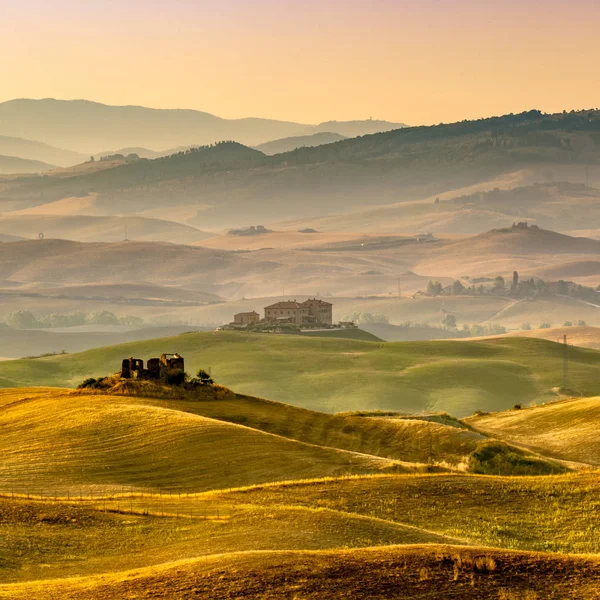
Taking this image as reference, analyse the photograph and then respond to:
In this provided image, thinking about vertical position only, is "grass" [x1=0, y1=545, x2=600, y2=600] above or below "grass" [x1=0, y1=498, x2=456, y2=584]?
above

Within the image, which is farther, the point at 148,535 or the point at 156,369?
the point at 156,369

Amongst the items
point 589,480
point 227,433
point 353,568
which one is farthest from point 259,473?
point 353,568

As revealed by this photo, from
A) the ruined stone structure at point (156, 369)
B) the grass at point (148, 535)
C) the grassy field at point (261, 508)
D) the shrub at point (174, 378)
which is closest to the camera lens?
the grassy field at point (261, 508)

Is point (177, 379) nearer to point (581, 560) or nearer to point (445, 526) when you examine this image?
point (445, 526)

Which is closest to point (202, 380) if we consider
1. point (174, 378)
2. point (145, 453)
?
point (174, 378)

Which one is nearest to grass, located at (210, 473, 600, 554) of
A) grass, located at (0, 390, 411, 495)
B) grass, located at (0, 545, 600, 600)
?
grass, located at (0, 390, 411, 495)

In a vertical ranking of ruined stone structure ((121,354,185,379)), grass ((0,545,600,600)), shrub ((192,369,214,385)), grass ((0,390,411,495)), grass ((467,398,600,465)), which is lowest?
grass ((467,398,600,465))

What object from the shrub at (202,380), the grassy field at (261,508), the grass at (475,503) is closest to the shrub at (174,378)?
the shrub at (202,380)

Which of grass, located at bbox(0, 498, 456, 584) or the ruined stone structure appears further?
the ruined stone structure

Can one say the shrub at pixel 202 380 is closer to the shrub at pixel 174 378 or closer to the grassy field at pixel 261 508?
the shrub at pixel 174 378

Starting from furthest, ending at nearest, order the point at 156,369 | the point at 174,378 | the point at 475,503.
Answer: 1. the point at 156,369
2. the point at 174,378
3. the point at 475,503

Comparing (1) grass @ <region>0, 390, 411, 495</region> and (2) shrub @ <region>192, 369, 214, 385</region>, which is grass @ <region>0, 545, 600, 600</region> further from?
(2) shrub @ <region>192, 369, 214, 385</region>

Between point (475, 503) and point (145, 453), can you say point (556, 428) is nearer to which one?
point (145, 453)

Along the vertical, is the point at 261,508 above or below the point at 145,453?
above
